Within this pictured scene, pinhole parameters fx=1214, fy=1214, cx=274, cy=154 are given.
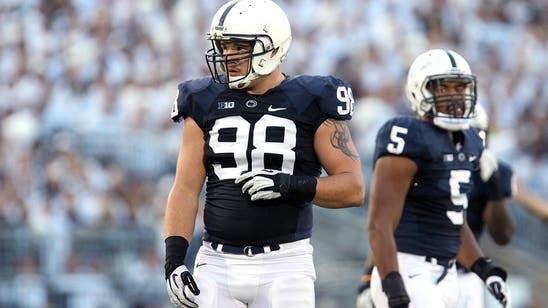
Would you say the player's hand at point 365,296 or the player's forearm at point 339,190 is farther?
the player's hand at point 365,296

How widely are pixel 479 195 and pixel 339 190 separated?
236 cm

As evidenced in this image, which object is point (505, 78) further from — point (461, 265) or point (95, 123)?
point (461, 265)

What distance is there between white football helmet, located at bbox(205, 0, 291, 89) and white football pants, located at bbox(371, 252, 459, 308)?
131cm

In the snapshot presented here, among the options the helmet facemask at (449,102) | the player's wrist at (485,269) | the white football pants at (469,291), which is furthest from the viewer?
the player's wrist at (485,269)

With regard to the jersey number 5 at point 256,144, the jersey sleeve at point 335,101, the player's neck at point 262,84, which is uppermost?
the player's neck at point 262,84

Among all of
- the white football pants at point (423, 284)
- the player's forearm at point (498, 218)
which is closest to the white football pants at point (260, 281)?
the white football pants at point (423, 284)

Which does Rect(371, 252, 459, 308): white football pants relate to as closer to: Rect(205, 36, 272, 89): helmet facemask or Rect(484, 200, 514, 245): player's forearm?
Rect(484, 200, 514, 245): player's forearm

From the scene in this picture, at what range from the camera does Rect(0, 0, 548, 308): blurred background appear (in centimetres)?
1088

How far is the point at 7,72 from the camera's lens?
43.1 ft

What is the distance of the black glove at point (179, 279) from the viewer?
16.0ft

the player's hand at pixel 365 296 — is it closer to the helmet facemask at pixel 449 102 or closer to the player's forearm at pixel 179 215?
the helmet facemask at pixel 449 102

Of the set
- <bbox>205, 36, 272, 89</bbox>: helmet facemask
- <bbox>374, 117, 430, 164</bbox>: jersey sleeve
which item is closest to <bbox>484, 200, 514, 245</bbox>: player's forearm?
→ <bbox>374, 117, 430, 164</bbox>: jersey sleeve

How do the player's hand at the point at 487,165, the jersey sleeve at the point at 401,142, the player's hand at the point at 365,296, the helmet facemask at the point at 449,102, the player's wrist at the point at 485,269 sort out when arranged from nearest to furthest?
the jersey sleeve at the point at 401,142
the helmet facemask at the point at 449,102
the player's wrist at the point at 485,269
the player's hand at the point at 365,296
the player's hand at the point at 487,165

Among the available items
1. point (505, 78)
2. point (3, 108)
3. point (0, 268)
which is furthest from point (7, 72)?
point (505, 78)
